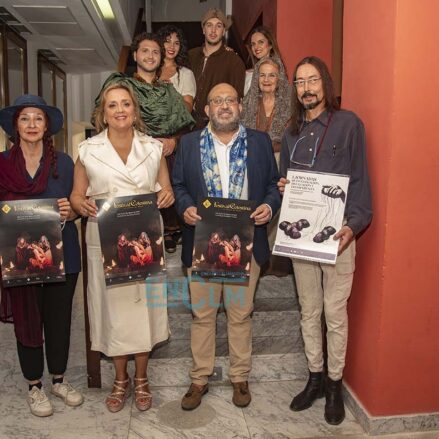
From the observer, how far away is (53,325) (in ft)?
8.53

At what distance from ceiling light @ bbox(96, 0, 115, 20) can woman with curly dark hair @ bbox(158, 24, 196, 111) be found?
3.64 metres

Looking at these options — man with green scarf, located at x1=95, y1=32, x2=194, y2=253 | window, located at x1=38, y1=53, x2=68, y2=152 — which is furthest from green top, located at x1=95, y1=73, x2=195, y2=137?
window, located at x1=38, y1=53, x2=68, y2=152

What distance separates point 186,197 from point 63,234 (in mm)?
667

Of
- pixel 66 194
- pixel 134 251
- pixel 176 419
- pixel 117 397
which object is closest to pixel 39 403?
pixel 117 397

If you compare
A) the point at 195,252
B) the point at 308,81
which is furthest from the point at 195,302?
the point at 308,81

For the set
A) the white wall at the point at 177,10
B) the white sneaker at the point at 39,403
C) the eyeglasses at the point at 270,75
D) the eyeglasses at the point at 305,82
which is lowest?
the white sneaker at the point at 39,403

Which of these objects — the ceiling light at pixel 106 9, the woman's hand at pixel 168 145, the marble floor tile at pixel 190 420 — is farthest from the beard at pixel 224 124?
the ceiling light at pixel 106 9

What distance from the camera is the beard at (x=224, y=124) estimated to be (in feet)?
8.03

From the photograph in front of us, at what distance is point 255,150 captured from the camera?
2.50 meters

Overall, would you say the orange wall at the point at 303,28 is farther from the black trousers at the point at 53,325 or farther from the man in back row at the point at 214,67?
the black trousers at the point at 53,325

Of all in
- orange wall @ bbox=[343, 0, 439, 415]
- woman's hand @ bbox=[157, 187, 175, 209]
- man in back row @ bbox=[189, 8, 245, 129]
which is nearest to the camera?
orange wall @ bbox=[343, 0, 439, 415]

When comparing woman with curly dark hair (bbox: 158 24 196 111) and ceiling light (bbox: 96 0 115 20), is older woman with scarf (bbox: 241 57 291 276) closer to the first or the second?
woman with curly dark hair (bbox: 158 24 196 111)

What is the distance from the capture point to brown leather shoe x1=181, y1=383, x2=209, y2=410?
8.73ft

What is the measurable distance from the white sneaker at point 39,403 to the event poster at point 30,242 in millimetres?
712
